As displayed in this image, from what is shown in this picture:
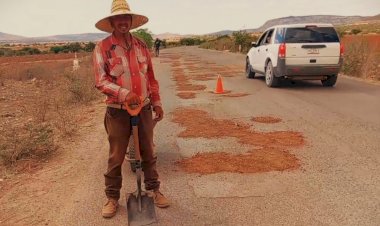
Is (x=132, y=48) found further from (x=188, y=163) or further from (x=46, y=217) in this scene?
(x=188, y=163)

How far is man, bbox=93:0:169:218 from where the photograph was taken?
12.7 feet

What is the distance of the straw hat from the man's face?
55 millimetres

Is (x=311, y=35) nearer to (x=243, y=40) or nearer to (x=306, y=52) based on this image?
(x=306, y=52)

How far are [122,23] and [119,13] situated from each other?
102 millimetres

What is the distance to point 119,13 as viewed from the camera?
3.84m

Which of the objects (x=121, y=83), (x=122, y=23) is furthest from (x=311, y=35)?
(x=121, y=83)

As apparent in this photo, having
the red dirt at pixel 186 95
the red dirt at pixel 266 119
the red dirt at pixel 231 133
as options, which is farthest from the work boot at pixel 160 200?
the red dirt at pixel 186 95

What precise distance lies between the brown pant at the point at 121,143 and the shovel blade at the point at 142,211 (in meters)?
0.34

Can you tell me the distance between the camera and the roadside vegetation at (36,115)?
6.29 meters

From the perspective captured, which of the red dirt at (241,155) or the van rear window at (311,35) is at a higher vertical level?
the van rear window at (311,35)

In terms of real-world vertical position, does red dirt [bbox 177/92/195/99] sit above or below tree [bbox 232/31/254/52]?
below

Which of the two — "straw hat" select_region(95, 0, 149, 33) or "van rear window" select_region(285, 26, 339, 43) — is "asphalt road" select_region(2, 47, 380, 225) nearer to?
"straw hat" select_region(95, 0, 149, 33)

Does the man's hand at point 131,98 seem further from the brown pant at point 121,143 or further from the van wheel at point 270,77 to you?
the van wheel at point 270,77

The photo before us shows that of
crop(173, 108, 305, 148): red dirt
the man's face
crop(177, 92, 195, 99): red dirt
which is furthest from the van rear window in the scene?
the man's face
